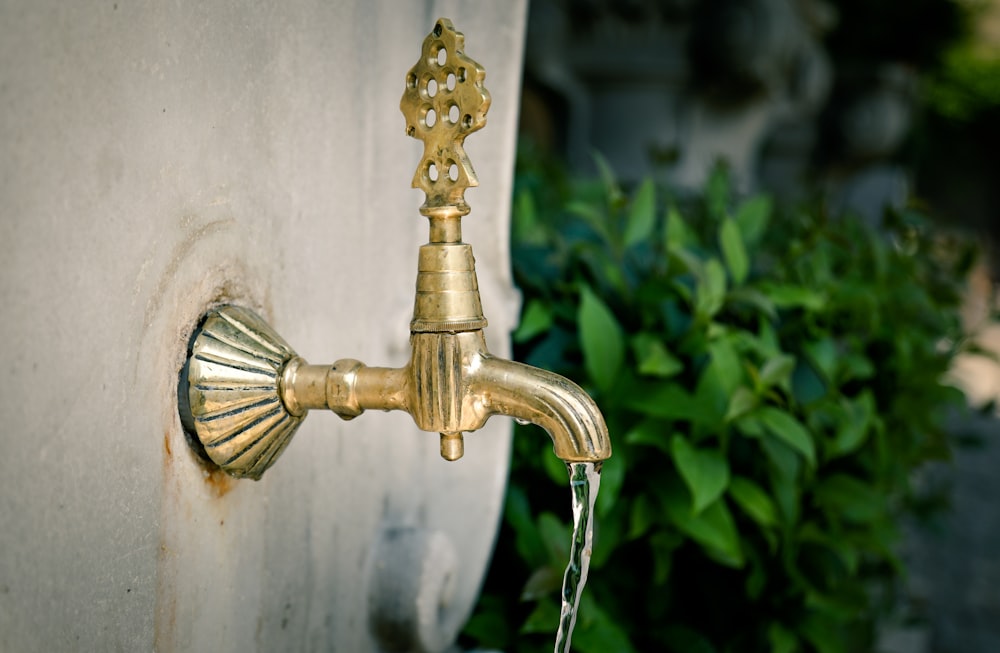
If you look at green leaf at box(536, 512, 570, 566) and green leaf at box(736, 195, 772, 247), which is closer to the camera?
green leaf at box(536, 512, 570, 566)

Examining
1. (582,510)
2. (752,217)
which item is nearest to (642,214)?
(752,217)

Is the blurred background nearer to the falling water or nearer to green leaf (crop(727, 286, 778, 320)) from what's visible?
green leaf (crop(727, 286, 778, 320))

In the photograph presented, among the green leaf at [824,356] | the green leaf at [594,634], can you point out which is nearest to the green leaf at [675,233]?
the green leaf at [824,356]

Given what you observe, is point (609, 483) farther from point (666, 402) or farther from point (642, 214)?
point (642, 214)

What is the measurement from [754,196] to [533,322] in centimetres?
108

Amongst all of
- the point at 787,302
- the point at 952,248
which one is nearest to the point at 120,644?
the point at 787,302

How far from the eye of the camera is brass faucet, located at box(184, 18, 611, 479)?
0.63 metres

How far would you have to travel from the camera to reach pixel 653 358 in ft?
3.68

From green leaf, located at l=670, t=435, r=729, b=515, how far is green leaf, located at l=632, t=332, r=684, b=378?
3.3 inches

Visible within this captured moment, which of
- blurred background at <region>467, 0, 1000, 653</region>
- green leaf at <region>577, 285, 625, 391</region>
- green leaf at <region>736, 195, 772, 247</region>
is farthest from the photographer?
green leaf at <region>736, 195, 772, 247</region>

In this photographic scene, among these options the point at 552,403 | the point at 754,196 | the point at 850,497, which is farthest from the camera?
the point at 754,196

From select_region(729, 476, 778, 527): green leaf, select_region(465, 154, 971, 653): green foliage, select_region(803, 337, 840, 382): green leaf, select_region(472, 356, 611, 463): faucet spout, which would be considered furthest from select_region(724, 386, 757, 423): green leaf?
select_region(472, 356, 611, 463): faucet spout

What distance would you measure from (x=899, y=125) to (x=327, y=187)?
16.5 feet

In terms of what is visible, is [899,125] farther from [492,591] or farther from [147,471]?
[147,471]
